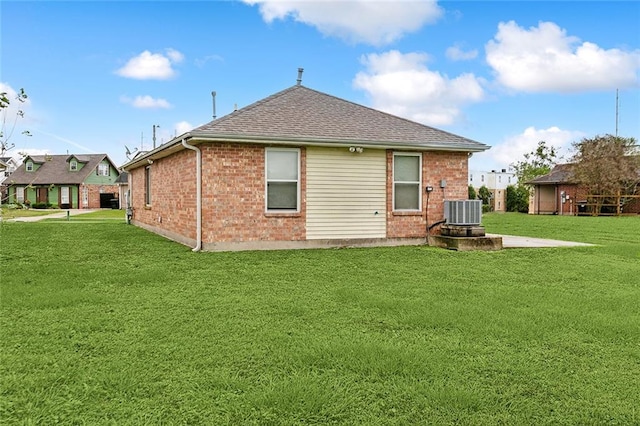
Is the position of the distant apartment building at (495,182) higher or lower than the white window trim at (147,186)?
higher

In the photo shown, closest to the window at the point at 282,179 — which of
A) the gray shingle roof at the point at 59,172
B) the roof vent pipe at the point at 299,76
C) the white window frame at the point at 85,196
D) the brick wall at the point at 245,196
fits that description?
the brick wall at the point at 245,196

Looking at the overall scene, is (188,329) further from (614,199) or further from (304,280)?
(614,199)

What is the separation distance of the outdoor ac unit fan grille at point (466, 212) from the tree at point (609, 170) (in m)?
24.3

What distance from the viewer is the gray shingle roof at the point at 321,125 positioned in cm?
1030

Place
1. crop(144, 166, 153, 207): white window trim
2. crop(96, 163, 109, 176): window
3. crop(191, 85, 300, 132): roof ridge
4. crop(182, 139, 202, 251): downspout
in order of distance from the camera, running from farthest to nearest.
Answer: crop(96, 163, 109, 176): window
crop(144, 166, 153, 207): white window trim
crop(191, 85, 300, 132): roof ridge
crop(182, 139, 202, 251): downspout

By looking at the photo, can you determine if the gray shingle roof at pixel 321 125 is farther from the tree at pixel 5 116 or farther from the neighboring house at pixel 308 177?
the tree at pixel 5 116

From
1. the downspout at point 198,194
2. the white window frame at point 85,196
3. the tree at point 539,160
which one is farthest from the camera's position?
the tree at point 539,160

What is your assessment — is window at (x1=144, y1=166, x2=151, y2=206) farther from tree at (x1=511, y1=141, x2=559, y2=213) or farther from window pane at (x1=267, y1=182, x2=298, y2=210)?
tree at (x1=511, y1=141, x2=559, y2=213)

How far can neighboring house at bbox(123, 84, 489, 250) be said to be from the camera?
10.2 m

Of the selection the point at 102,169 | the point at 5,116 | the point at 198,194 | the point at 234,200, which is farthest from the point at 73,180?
the point at 5,116

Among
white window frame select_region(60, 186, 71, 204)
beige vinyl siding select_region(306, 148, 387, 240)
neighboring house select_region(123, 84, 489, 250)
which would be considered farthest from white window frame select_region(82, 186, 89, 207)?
beige vinyl siding select_region(306, 148, 387, 240)

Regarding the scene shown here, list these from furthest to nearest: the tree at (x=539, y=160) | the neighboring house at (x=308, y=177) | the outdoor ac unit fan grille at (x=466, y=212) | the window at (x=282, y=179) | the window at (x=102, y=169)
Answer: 1. the tree at (x=539, y=160)
2. the window at (x=102, y=169)
3. the outdoor ac unit fan grille at (x=466, y=212)
4. the window at (x=282, y=179)
5. the neighboring house at (x=308, y=177)

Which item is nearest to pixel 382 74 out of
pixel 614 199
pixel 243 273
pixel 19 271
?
pixel 243 273

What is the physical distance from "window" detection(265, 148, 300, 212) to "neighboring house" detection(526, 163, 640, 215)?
28168mm
